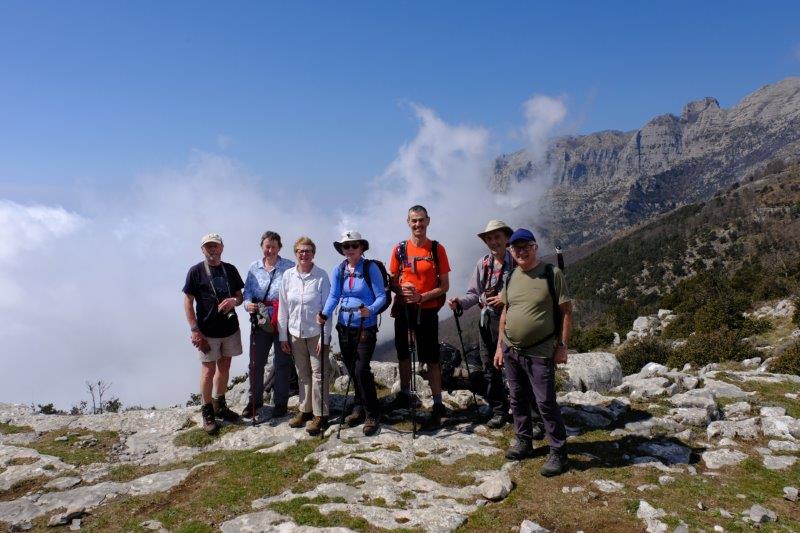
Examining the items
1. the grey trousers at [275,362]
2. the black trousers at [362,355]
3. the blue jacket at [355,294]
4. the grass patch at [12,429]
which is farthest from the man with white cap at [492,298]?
the grass patch at [12,429]

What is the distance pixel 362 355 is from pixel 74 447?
20.3 feet

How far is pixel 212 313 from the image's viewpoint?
836cm

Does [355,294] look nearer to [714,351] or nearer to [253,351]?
[253,351]

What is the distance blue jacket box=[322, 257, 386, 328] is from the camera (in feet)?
24.7

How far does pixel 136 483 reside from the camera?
6.84 metres

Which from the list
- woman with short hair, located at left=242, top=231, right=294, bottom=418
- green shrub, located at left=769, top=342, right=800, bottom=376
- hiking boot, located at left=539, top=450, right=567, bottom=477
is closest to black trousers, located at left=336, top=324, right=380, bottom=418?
woman with short hair, located at left=242, top=231, right=294, bottom=418

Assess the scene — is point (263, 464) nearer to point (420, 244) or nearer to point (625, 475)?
point (420, 244)

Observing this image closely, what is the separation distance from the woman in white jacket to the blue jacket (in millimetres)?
373

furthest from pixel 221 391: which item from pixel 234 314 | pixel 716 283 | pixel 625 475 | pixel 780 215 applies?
pixel 780 215

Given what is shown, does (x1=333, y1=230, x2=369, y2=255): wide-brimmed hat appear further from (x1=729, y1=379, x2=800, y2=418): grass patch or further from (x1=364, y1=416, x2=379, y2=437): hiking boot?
(x1=729, y1=379, x2=800, y2=418): grass patch

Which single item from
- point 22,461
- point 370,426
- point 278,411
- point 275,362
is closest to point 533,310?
point 370,426

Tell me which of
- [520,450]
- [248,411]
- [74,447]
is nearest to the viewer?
[520,450]

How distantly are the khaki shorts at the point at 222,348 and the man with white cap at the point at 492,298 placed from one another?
13.5 feet

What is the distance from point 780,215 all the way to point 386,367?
10666cm
